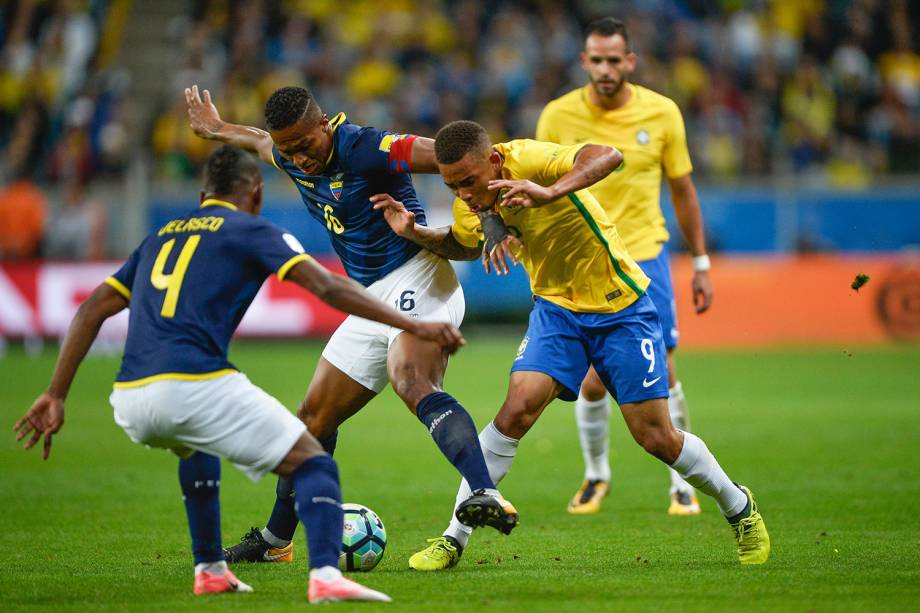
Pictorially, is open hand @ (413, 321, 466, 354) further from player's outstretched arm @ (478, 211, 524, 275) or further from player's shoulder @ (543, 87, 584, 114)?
player's shoulder @ (543, 87, 584, 114)

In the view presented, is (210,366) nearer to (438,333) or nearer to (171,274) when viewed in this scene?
(171,274)

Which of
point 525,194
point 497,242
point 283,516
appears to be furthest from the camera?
point 283,516

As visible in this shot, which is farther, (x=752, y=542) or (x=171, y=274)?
(x=752, y=542)

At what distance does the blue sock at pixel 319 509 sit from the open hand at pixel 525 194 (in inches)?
59.6

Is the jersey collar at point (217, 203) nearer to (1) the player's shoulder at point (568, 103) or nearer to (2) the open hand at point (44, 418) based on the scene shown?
(2) the open hand at point (44, 418)

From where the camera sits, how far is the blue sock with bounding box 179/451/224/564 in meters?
5.91

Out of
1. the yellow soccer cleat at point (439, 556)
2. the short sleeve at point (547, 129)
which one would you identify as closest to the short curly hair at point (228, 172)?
the yellow soccer cleat at point (439, 556)

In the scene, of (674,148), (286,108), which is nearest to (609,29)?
(674,148)

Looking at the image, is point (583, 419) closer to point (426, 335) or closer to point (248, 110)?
point (426, 335)

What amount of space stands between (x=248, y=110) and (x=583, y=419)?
46.9 feet

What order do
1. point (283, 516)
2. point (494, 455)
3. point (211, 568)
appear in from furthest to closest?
1. point (283, 516)
2. point (494, 455)
3. point (211, 568)

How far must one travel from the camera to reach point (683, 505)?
28.1 feet

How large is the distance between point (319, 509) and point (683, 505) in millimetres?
3685

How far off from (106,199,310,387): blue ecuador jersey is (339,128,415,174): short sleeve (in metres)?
1.23
